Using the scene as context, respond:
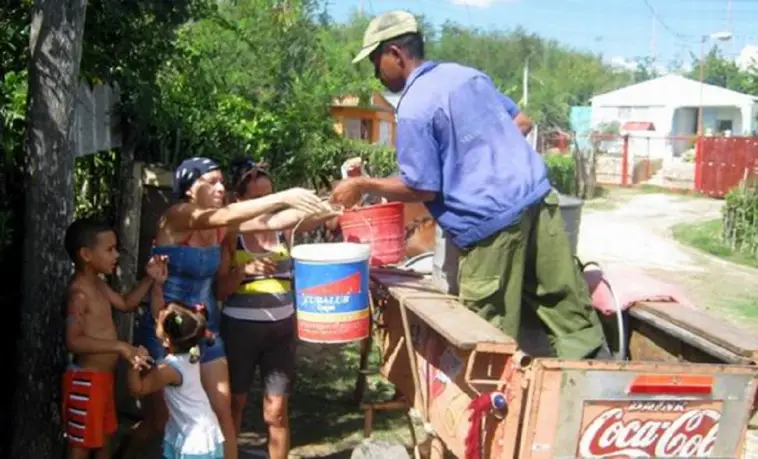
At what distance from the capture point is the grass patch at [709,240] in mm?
16447

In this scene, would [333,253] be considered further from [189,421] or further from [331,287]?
[189,421]

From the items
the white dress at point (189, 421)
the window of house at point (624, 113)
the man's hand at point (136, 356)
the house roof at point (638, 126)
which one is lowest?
the white dress at point (189, 421)

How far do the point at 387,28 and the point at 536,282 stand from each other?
52.1 inches

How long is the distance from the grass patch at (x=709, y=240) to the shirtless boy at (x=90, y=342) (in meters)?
13.6

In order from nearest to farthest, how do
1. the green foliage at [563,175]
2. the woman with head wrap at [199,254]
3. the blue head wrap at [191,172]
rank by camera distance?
the woman with head wrap at [199,254] → the blue head wrap at [191,172] → the green foliage at [563,175]

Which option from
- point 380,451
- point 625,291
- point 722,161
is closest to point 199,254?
point 380,451

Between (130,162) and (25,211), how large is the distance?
178 cm

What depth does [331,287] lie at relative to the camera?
4.03 m

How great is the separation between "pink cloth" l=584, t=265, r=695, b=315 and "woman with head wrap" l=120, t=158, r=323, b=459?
159 cm

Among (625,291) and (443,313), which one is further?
(625,291)

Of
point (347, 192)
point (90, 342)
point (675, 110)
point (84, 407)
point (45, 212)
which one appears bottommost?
point (84, 407)

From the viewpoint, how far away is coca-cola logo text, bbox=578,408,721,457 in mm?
3361

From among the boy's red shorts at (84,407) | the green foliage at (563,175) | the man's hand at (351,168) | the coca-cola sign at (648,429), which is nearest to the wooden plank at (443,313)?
the coca-cola sign at (648,429)

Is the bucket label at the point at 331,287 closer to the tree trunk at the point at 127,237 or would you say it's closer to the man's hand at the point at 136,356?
the man's hand at the point at 136,356
